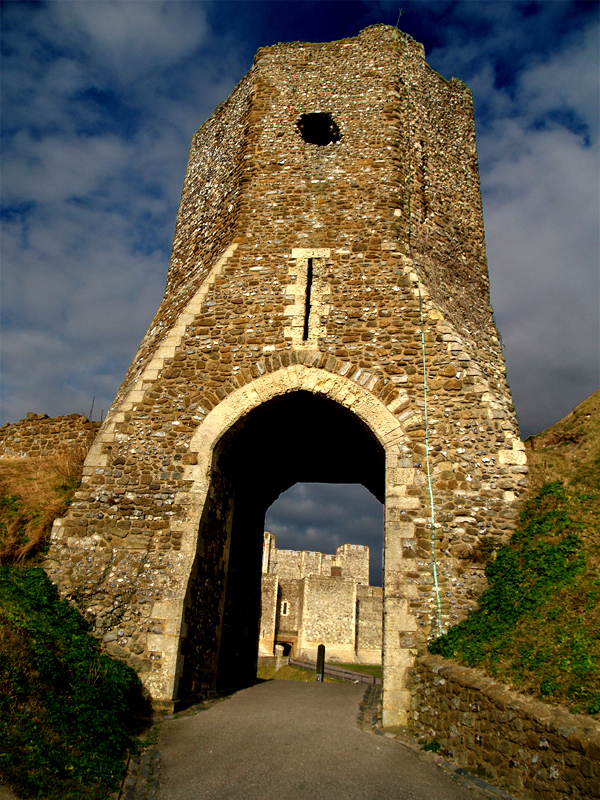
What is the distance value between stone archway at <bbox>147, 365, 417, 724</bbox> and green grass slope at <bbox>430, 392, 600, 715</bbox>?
111 centimetres

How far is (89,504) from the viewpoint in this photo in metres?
8.27

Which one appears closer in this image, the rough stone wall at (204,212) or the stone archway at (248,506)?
the stone archway at (248,506)

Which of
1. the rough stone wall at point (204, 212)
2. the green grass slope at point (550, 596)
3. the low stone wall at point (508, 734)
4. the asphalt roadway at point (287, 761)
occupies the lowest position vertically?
the asphalt roadway at point (287, 761)

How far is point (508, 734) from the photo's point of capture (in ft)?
15.4

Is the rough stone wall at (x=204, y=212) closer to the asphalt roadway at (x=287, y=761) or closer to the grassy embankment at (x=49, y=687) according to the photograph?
the grassy embankment at (x=49, y=687)

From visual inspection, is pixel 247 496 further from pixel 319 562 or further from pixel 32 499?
pixel 319 562

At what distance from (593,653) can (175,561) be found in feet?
17.0

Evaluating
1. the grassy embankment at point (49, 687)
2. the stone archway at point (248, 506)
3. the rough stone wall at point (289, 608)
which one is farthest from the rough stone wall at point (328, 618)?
the grassy embankment at point (49, 687)

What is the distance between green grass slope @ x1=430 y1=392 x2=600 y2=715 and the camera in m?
4.76

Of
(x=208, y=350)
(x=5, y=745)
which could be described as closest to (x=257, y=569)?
(x=208, y=350)

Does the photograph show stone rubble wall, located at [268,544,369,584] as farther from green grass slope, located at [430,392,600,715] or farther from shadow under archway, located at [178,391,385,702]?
green grass slope, located at [430,392,600,715]

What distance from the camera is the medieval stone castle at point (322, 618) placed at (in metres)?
37.1

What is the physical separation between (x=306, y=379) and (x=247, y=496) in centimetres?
329

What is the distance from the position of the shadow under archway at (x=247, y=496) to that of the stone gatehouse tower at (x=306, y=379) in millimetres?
59
